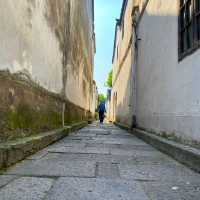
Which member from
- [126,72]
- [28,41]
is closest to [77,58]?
[126,72]

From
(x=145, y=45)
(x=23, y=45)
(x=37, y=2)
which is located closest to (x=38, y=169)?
(x=23, y=45)

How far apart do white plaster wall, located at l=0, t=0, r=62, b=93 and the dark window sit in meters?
2.26

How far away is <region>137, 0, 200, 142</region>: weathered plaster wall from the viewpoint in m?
4.68

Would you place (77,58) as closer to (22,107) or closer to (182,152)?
(22,107)

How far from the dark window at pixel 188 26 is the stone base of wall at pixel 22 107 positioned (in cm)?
232

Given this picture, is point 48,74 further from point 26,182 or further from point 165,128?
point 26,182

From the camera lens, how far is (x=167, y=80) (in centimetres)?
632

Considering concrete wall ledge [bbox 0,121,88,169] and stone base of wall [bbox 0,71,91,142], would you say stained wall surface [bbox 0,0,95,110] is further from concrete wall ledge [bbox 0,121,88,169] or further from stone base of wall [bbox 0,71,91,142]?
concrete wall ledge [bbox 0,121,88,169]

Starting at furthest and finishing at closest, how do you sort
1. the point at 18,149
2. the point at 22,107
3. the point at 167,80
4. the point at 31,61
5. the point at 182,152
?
1. the point at 167,80
2. the point at 31,61
3. the point at 22,107
4. the point at 182,152
5. the point at 18,149

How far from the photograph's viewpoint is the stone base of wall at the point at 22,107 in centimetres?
402

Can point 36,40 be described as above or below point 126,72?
below

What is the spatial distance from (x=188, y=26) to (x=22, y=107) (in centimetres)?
260

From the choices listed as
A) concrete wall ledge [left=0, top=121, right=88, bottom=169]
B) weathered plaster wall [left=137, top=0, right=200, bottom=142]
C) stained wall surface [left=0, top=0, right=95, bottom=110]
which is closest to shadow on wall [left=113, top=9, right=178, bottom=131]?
weathered plaster wall [left=137, top=0, right=200, bottom=142]

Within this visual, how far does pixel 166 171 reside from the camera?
13.1ft
